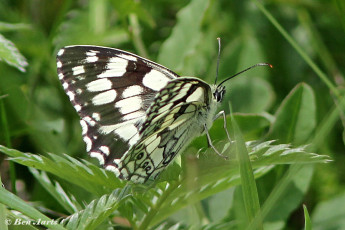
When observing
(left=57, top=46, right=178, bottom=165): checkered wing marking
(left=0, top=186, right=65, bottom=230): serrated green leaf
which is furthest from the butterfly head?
(left=0, top=186, right=65, bottom=230): serrated green leaf

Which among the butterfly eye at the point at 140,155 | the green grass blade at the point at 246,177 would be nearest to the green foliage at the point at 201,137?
the green grass blade at the point at 246,177

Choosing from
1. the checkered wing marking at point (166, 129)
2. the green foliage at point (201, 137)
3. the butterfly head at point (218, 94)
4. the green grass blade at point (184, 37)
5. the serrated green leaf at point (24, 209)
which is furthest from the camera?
the green grass blade at point (184, 37)

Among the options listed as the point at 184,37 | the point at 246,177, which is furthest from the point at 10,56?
the point at 184,37

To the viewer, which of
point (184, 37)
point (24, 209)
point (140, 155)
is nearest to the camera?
point (24, 209)

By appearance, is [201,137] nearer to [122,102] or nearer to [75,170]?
[122,102]

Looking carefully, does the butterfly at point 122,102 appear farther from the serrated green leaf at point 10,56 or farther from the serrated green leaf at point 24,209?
the serrated green leaf at point 24,209

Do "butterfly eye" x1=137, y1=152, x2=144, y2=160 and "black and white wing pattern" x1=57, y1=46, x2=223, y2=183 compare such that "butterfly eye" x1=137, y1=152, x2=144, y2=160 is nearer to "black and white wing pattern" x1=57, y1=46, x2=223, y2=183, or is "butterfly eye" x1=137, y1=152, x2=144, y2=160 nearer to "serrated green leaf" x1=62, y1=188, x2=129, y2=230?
"black and white wing pattern" x1=57, y1=46, x2=223, y2=183

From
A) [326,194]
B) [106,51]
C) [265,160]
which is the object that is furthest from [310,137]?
[106,51]
